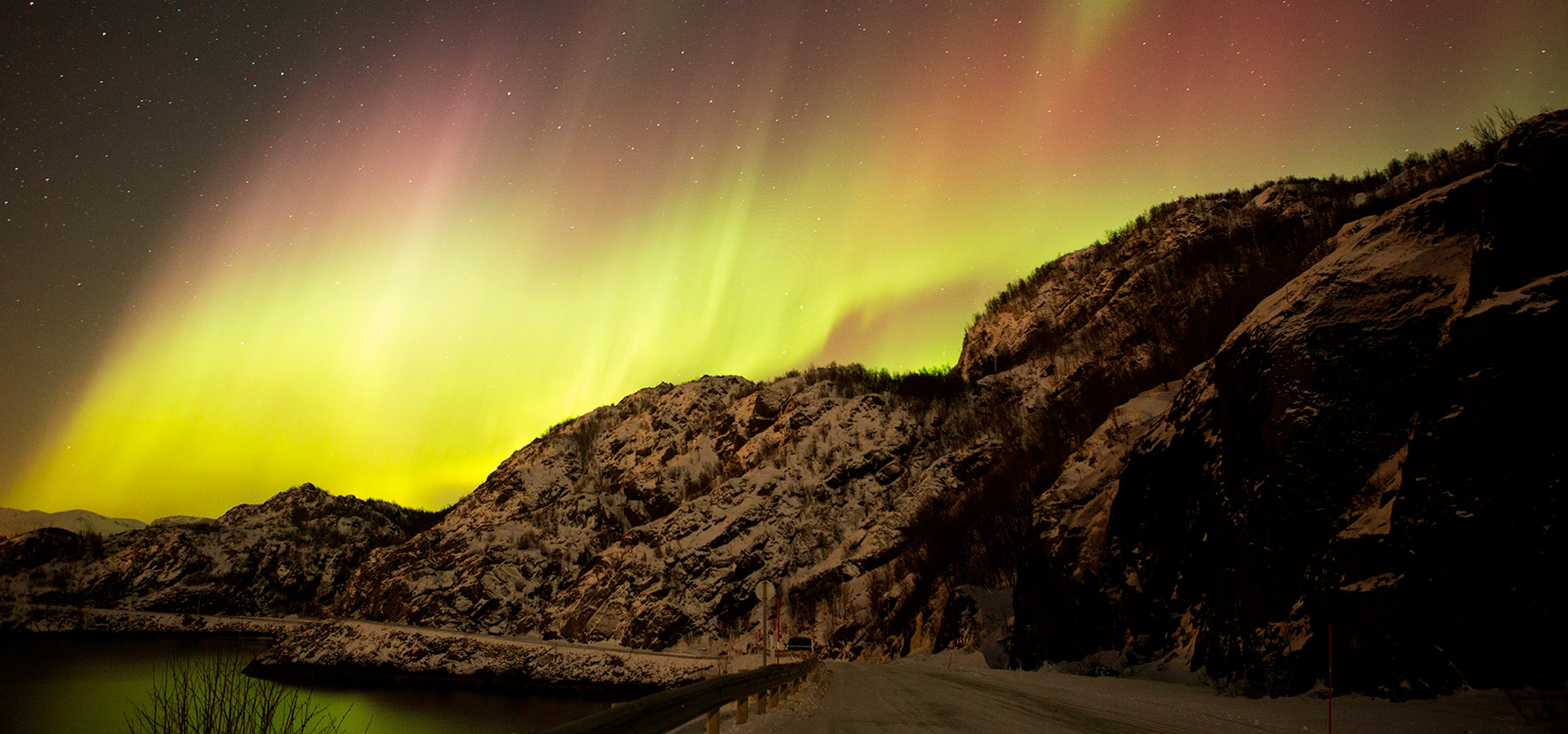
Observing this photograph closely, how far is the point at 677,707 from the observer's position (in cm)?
810

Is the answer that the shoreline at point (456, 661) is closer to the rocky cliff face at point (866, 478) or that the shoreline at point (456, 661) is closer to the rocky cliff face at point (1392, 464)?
the rocky cliff face at point (866, 478)

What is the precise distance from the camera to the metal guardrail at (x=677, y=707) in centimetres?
620

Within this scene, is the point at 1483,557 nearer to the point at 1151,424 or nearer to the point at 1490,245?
the point at 1490,245

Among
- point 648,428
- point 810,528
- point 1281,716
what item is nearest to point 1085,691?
point 1281,716

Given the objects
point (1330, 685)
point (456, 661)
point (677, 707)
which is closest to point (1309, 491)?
point (1330, 685)

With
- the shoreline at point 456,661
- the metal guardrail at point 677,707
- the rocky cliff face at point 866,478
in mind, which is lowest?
the shoreline at point 456,661

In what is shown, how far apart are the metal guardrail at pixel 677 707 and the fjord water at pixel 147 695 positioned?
1066 inches

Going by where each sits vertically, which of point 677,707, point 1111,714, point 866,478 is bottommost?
point 1111,714

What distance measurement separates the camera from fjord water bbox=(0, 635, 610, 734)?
47031 millimetres

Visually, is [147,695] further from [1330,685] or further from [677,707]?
[1330,685]

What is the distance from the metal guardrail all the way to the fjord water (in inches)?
1066

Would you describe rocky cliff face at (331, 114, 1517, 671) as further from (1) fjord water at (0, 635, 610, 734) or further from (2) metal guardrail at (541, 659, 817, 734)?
(2) metal guardrail at (541, 659, 817, 734)

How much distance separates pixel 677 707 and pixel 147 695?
71.7 metres

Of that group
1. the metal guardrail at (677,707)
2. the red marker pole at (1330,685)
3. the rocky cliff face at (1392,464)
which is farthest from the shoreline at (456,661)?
the red marker pole at (1330,685)
